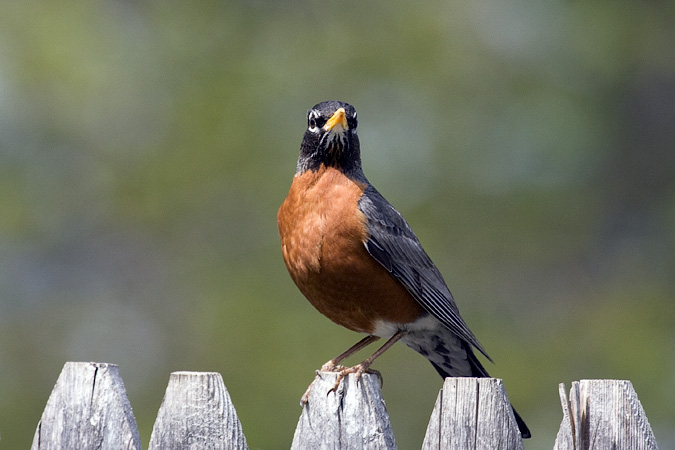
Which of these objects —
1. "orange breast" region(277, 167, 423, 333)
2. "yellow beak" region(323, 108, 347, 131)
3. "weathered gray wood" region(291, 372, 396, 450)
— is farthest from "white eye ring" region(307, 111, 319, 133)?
"weathered gray wood" region(291, 372, 396, 450)

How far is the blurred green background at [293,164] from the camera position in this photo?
7.47 meters

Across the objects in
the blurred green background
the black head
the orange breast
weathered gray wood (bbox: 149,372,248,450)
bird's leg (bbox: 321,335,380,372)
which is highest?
the blurred green background

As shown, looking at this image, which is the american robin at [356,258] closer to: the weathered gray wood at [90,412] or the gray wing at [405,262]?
the gray wing at [405,262]

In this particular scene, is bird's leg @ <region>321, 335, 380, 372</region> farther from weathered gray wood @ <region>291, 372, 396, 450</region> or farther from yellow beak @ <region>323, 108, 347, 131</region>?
yellow beak @ <region>323, 108, 347, 131</region>

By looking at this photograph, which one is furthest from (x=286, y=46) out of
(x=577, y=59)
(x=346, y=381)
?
(x=346, y=381)

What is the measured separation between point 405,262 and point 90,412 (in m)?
2.25

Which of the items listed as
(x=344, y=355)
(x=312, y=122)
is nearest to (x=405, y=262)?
(x=344, y=355)

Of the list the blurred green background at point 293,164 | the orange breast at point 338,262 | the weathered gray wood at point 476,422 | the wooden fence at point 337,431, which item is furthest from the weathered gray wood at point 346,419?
the blurred green background at point 293,164

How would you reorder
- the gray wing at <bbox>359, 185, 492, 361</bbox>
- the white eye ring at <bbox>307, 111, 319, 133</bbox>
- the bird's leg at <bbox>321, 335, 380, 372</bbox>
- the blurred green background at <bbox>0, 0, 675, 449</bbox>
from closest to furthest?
1. the bird's leg at <bbox>321, 335, 380, 372</bbox>
2. the gray wing at <bbox>359, 185, 492, 361</bbox>
3. the white eye ring at <bbox>307, 111, 319, 133</bbox>
4. the blurred green background at <bbox>0, 0, 675, 449</bbox>

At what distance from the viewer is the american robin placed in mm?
4395

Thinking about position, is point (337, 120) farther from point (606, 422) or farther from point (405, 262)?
point (606, 422)

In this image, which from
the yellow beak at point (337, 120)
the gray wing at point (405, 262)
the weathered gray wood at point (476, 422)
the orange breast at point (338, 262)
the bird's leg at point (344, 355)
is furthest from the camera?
the yellow beak at point (337, 120)

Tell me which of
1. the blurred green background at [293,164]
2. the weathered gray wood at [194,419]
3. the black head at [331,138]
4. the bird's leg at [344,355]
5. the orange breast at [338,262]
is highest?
the blurred green background at [293,164]

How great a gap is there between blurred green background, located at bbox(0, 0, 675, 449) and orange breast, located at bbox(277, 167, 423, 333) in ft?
8.67
